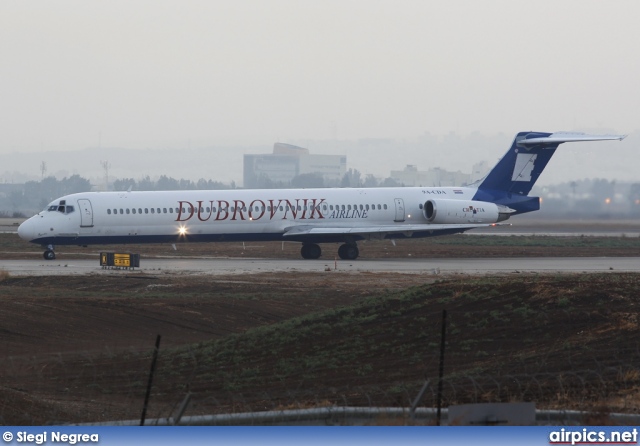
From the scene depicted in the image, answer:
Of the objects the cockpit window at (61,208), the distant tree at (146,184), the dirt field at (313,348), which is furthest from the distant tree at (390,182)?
the dirt field at (313,348)

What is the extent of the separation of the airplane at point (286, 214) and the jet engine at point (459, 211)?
4 centimetres

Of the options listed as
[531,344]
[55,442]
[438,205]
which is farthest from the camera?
[438,205]

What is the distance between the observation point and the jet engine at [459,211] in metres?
46.7

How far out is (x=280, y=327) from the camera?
23094 millimetres

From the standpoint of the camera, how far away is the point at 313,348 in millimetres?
20953

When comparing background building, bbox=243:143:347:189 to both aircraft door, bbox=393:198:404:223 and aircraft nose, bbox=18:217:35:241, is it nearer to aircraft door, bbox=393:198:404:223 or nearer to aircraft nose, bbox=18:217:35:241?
aircraft door, bbox=393:198:404:223

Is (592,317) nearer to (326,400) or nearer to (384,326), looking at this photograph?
(384,326)

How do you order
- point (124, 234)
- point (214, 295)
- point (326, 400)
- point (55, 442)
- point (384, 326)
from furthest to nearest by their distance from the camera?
point (124, 234) < point (214, 295) < point (384, 326) < point (326, 400) < point (55, 442)

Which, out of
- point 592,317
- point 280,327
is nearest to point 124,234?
point 280,327

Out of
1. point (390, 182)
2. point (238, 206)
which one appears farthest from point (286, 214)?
point (390, 182)

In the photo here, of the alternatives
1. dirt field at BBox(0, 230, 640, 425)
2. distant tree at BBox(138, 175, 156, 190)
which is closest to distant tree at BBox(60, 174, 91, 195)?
distant tree at BBox(138, 175, 156, 190)

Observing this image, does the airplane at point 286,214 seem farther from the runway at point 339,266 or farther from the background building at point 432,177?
the background building at point 432,177

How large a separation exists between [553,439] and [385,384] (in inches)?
273

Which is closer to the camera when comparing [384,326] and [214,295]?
[384,326]
